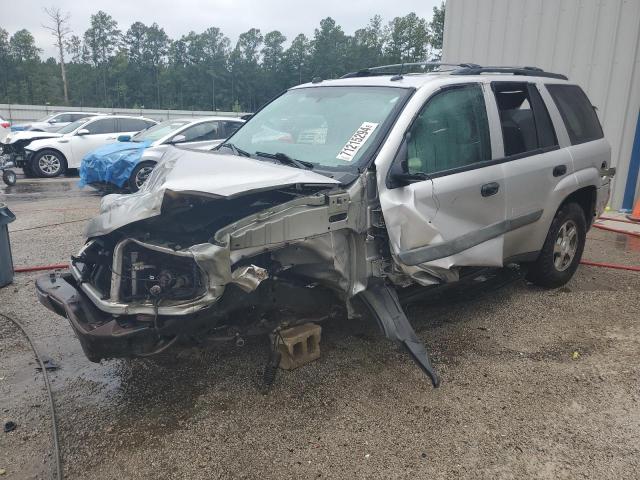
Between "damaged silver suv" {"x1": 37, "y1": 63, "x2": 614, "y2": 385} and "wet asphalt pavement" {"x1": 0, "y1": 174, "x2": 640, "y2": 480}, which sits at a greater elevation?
"damaged silver suv" {"x1": 37, "y1": 63, "x2": 614, "y2": 385}

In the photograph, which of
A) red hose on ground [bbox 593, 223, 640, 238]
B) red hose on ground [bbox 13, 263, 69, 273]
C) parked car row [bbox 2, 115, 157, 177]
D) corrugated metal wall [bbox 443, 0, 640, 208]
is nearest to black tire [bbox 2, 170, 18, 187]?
parked car row [bbox 2, 115, 157, 177]

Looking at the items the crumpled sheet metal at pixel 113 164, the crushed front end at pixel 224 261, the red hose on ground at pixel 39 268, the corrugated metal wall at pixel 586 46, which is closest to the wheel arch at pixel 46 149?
the crumpled sheet metal at pixel 113 164

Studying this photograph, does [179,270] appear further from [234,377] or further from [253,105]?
[253,105]

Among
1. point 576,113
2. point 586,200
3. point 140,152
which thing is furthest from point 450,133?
point 140,152

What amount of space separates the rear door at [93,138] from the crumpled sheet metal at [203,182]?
37.0ft

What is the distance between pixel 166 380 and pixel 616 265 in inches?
195

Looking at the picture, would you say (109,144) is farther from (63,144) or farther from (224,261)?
(224,261)

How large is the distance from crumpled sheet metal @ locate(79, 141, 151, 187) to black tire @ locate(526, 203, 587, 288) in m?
7.07

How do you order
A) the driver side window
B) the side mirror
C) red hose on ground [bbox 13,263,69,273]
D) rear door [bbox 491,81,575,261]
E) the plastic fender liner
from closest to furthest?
the plastic fender liner < the side mirror < the driver side window < rear door [bbox 491,81,575,261] < red hose on ground [bbox 13,263,69,273]

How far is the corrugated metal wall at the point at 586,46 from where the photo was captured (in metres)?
8.38

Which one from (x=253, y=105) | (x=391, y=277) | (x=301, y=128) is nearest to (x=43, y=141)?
(x=301, y=128)

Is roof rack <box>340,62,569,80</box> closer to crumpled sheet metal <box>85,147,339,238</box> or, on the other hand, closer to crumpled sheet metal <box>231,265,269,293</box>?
crumpled sheet metal <box>85,147,339,238</box>

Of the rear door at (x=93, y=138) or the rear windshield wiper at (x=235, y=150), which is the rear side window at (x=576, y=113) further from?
the rear door at (x=93, y=138)

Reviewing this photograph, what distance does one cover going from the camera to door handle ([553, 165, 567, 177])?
169 inches
